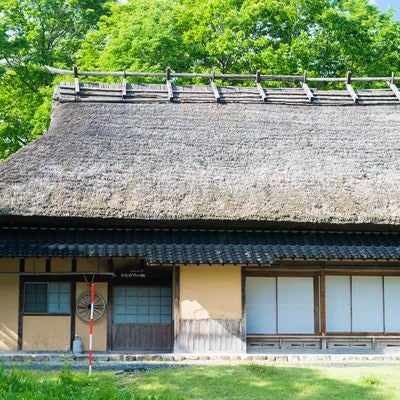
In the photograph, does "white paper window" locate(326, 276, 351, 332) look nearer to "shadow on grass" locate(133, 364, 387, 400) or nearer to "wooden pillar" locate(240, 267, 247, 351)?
"wooden pillar" locate(240, 267, 247, 351)

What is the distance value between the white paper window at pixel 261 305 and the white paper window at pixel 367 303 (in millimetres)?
1932

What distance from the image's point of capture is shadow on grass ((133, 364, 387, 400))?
484 inches

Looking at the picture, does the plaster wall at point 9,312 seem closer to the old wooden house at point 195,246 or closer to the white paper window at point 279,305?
the old wooden house at point 195,246

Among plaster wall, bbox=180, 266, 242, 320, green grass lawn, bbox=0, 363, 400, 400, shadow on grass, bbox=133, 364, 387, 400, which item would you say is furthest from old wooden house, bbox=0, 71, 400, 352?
shadow on grass, bbox=133, 364, 387, 400

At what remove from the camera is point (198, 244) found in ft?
58.5

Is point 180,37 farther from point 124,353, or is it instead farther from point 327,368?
point 327,368

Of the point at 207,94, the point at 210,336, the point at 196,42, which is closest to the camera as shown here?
the point at 210,336

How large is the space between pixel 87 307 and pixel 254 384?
593cm

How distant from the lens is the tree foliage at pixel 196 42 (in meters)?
29.7

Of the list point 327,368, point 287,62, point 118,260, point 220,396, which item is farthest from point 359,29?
point 220,396

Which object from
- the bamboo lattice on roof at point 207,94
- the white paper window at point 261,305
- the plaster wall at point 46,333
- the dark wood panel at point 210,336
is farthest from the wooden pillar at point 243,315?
the bamboo lattice on roof at point 207,94

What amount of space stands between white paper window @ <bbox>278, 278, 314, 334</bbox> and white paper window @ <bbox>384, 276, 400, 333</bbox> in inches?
70.4

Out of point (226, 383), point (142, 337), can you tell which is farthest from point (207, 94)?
point (226, 383)

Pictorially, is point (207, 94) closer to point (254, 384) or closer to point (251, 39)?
point (251, 39)
